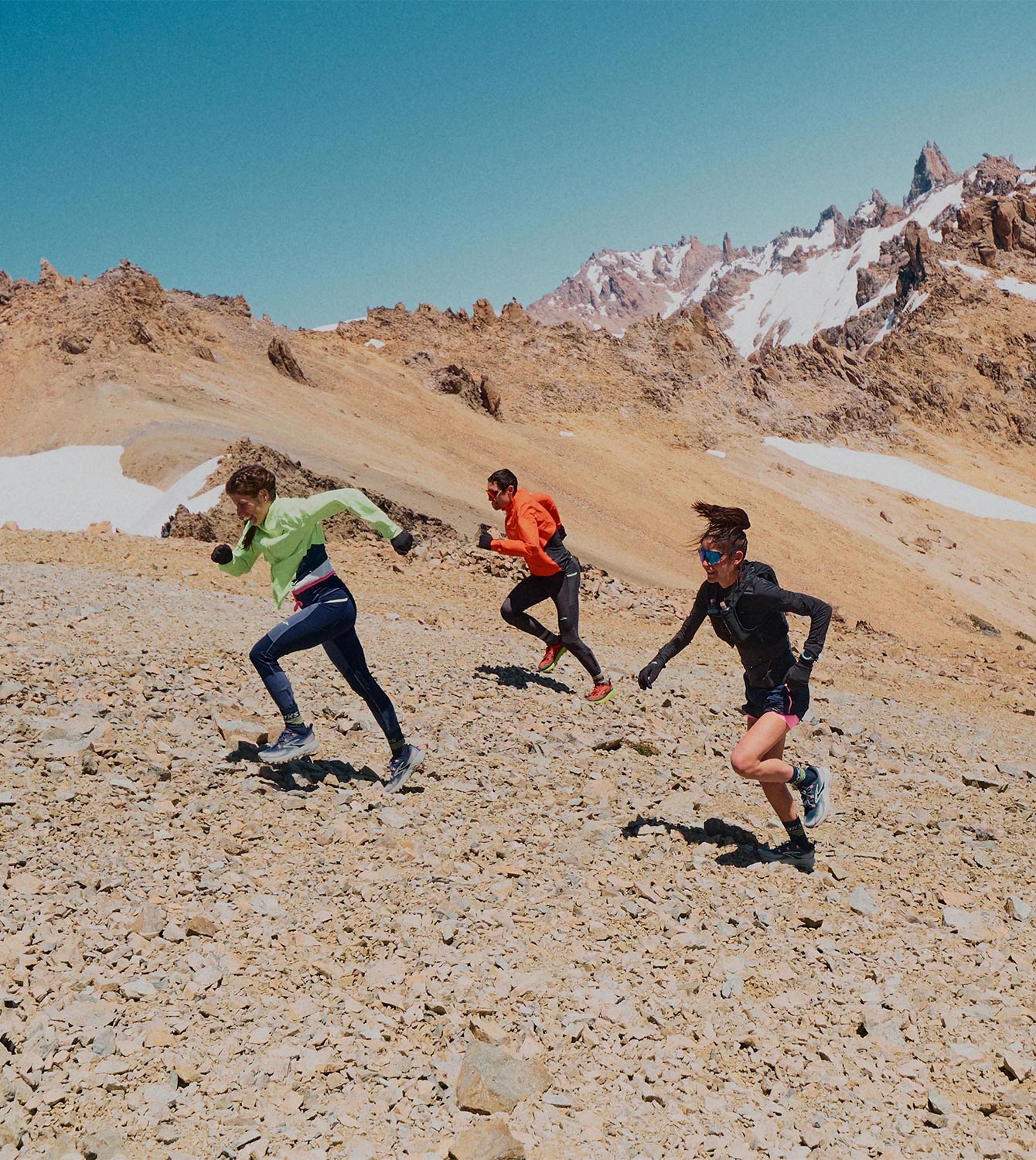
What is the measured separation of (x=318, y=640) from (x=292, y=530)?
0.87m

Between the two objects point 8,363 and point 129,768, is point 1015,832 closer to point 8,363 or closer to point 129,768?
point 129,768

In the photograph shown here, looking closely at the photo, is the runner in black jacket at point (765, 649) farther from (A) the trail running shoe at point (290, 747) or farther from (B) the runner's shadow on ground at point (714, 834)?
(A) the trail running shoe at point (290, 747)

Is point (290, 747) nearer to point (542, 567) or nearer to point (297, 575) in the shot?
point (297, 575)

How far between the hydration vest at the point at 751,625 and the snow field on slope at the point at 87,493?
15161 millimetres

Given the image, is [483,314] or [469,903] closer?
[469,903]

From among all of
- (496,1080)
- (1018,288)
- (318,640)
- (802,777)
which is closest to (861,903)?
(802,777)

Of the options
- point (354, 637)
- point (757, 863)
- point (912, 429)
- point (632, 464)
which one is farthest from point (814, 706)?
point (912, 429)

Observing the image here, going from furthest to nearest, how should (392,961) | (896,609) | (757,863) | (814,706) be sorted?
(896,609), (814,706), (757,863), (392,961)

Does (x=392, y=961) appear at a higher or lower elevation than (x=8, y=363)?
lower

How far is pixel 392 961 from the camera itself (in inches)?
211

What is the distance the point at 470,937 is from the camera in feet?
18.6

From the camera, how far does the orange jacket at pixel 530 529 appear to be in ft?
32.8

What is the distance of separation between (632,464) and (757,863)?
35994mm

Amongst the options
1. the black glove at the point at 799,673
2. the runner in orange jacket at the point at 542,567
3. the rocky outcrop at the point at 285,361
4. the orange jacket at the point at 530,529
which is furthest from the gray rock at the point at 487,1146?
the rocky outcrop at the point at 285,361
